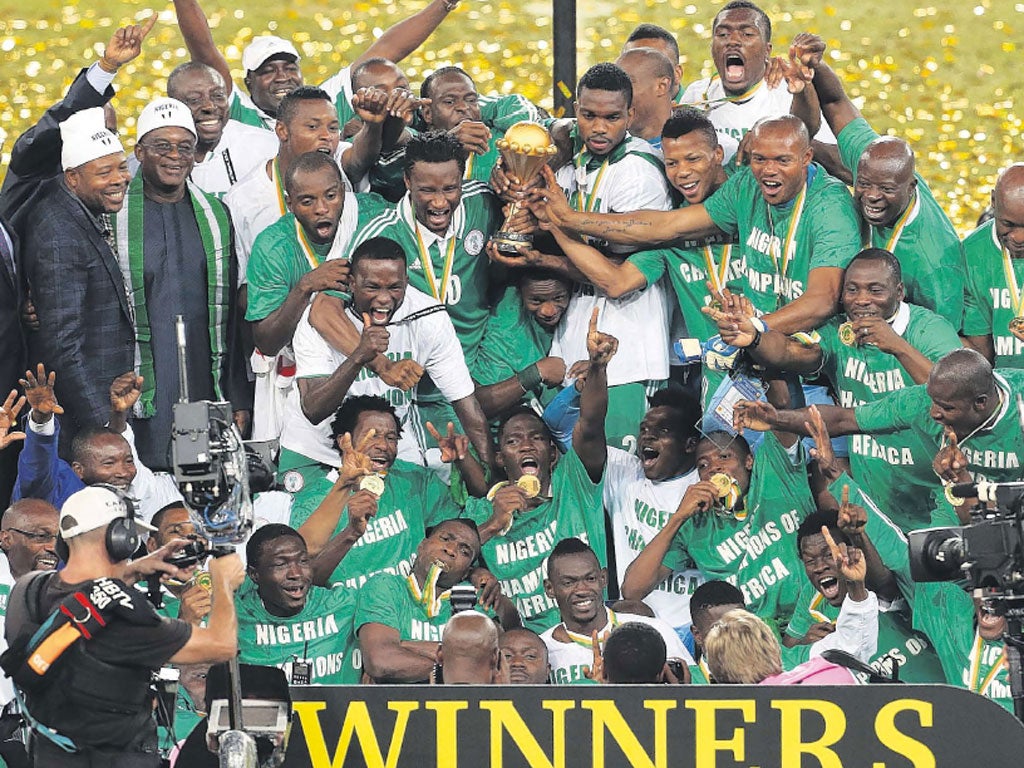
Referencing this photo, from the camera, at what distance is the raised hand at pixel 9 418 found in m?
8.67

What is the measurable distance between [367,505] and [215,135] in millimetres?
1834

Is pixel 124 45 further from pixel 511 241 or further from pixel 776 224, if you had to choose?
pixel 776 224

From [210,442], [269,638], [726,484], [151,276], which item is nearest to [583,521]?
[726,484]

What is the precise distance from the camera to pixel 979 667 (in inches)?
337

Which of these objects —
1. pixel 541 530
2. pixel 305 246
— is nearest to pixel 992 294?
pixel 541 530

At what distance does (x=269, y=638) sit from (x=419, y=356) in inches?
49.8

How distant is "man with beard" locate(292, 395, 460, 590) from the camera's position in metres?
8.82

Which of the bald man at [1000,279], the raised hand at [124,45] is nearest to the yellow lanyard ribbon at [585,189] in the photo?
the bald man at [1000,279]

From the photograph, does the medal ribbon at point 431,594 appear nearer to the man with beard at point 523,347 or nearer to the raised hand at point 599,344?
the man with beard at point 523,347

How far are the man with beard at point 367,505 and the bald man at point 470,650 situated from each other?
0.92 meters

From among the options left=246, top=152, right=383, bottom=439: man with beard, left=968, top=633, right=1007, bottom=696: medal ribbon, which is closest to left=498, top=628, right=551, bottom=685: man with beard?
left=246, top=152, right=383, bottom=439: man with beard

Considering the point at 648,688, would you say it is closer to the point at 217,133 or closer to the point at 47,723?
the point at 47,723

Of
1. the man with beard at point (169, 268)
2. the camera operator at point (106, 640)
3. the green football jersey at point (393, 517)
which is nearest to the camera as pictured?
the camera operator at point (106, 640)

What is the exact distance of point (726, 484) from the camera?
347 inches
